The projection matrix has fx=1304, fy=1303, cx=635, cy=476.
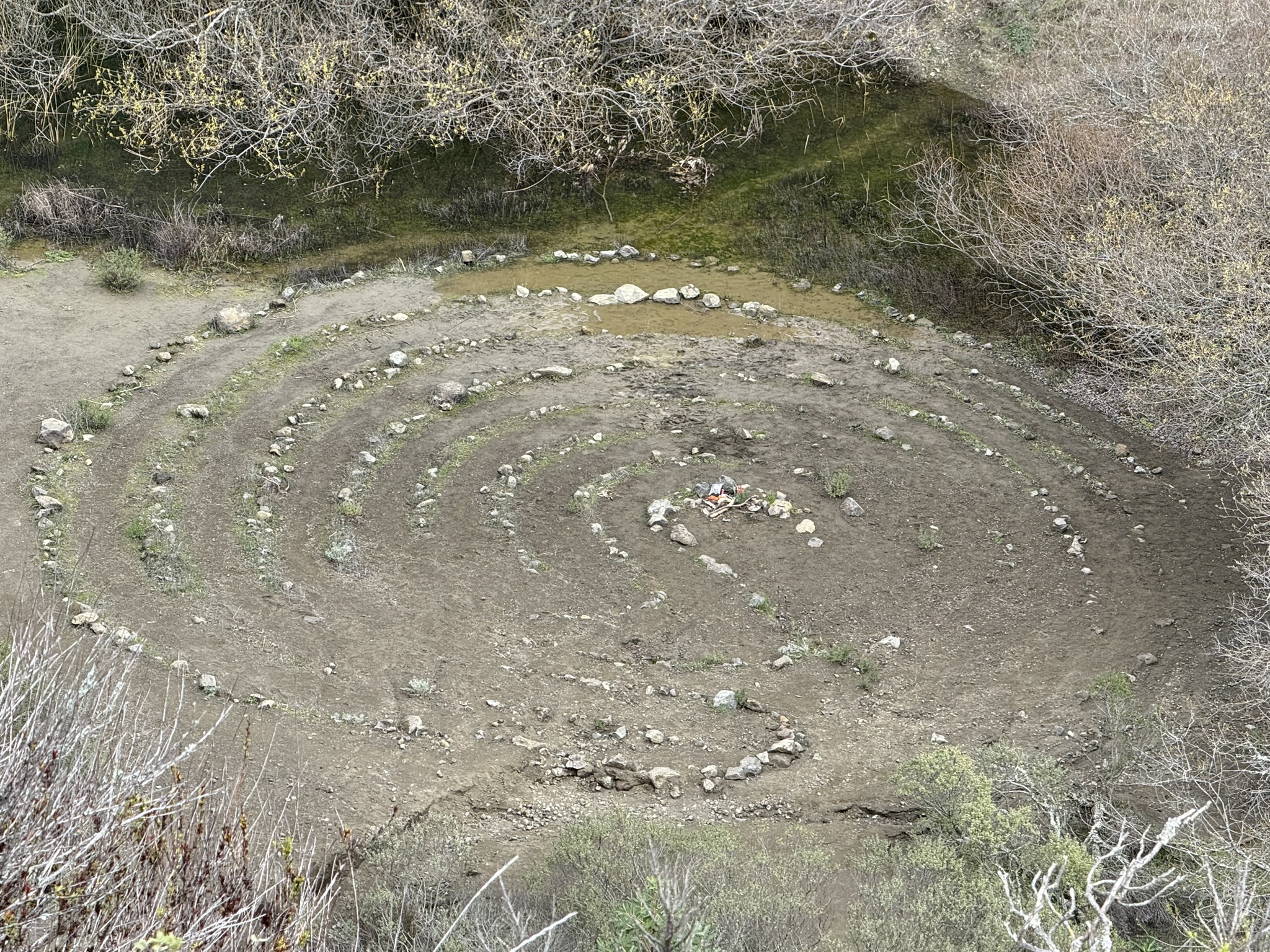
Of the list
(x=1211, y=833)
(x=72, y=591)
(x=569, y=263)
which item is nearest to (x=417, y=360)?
(x=569, y=263)

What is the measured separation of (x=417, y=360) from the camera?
17.1 meters

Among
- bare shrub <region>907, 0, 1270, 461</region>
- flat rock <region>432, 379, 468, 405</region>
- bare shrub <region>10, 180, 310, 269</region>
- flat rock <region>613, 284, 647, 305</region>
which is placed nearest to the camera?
bare shrub <region>907, 0, 1270, 461</region>

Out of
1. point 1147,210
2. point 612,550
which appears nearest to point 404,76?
point 612,550

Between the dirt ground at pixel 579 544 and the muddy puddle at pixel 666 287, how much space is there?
0.11m

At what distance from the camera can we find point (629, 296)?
18.5 m

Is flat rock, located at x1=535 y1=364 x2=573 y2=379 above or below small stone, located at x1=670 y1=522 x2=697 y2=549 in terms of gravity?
above

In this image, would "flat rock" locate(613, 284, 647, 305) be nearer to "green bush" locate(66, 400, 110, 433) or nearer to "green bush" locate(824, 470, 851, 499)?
"green bush" locate(824, 470, 851, 499)

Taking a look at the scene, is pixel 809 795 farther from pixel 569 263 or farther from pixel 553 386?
pixel 569 263

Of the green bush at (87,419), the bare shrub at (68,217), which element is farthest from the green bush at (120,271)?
the green bush at (87,419)

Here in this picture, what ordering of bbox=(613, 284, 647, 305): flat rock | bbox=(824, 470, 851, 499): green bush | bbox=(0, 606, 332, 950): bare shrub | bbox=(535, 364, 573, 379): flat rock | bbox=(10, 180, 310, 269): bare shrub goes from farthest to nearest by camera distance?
bbox=(10, 180, 310, 269): bare shrub → bbox=(613, 284, 647, 305): flat rock → bbox=(535, 364, 573, 379): flat rock → bbox=(824, 470, 851, 499): green bush → bbox=(0, 606, 332, 950): bare shrub

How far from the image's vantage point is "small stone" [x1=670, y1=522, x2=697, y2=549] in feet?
46.7

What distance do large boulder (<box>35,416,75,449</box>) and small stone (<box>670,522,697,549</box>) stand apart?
7080mm

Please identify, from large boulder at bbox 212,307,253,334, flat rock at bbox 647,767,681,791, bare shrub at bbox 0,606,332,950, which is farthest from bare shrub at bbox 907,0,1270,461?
bare shrub at bbox 0,606,332,950

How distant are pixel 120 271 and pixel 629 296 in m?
7.09
